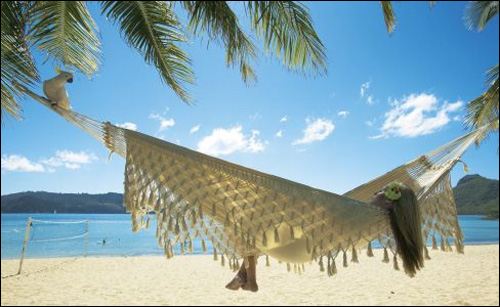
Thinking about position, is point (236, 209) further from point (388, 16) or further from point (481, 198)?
point (481, 198)

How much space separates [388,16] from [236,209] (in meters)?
1.28

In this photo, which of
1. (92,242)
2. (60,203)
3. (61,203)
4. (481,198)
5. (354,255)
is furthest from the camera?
(61,203)

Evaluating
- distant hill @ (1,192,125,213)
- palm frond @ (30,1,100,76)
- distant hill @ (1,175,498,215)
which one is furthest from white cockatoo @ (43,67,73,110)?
distant hill @ (1,192,125,213)

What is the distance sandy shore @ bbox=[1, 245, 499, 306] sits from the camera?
3.35m

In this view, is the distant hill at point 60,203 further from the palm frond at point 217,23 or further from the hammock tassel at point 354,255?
the hammock tassel at point 354,255

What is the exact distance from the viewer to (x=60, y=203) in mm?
47562

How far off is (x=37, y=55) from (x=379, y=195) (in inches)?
70.3

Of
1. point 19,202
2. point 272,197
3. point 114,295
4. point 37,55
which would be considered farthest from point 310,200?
point 19,202

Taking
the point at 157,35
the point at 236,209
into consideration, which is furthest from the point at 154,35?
the point at 236,209

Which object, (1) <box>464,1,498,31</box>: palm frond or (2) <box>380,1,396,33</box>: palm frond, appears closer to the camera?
(2) <box>380,1,396,33</box>: palm frond

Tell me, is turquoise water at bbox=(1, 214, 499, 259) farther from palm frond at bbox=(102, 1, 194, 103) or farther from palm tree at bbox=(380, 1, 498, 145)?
palm tree at bbox=(380, 1, 498, 145)

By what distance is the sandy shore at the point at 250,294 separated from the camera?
3.35 metres

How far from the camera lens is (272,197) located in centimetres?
133

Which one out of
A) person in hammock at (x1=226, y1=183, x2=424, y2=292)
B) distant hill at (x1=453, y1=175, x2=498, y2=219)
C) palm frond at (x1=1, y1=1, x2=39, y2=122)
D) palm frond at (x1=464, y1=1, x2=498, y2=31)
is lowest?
person in hammock at (x1=226, y1=183, x2=424, y2=292)
